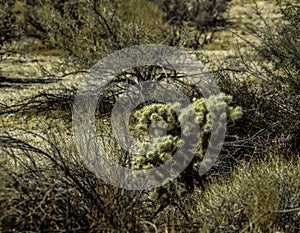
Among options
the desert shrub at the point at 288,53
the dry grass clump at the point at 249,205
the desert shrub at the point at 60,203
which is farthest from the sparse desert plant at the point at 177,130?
the desert shrub at the point at 288,53

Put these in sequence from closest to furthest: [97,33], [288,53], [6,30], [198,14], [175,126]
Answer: [175,126]
[288,53]
[97,33]
[6,30]
[198,14]

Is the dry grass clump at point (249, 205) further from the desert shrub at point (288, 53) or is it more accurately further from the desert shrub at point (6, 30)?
the desert shrub at point (6, 30)

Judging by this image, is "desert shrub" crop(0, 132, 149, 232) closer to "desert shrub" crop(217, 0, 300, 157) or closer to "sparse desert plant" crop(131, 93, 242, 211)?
"sparse desert plant" crop(131, 93, 242, 211)

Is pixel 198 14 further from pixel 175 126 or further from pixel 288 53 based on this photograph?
pixel 175 126

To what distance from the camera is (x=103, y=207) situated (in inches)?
139

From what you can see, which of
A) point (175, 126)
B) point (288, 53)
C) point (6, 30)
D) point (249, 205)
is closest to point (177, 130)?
point (175, 126)

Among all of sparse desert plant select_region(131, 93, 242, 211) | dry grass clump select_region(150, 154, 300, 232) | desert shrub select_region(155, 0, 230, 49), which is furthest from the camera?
desert shrub select_region(155, 0, 230, 49)

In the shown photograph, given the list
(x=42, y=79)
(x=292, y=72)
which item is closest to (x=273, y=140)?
(x=292, y=72)

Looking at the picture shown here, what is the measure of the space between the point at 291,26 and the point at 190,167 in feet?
8.32


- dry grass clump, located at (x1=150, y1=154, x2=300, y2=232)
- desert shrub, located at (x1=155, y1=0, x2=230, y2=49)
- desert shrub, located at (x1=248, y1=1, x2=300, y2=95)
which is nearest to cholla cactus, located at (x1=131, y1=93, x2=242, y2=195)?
dry grass clump, located at (x1=150, y1=154, x2=300, y2=232)

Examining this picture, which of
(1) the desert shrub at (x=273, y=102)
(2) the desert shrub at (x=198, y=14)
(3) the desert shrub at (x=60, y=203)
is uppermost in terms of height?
(3) the desert shrub at (x=60, y=203)

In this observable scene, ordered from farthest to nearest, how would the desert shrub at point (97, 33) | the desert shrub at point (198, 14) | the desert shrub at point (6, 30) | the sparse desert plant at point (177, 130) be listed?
1. the desert shrub at point (198, 14)
2. the desert shrub at point (6, 30)
3. the desert shrub at point (97, 33)
4. the sparse desert plant at point (177, 130)

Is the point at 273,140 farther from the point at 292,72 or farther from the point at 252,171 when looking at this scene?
the point at 292,72

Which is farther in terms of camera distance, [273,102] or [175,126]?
[273,102]
